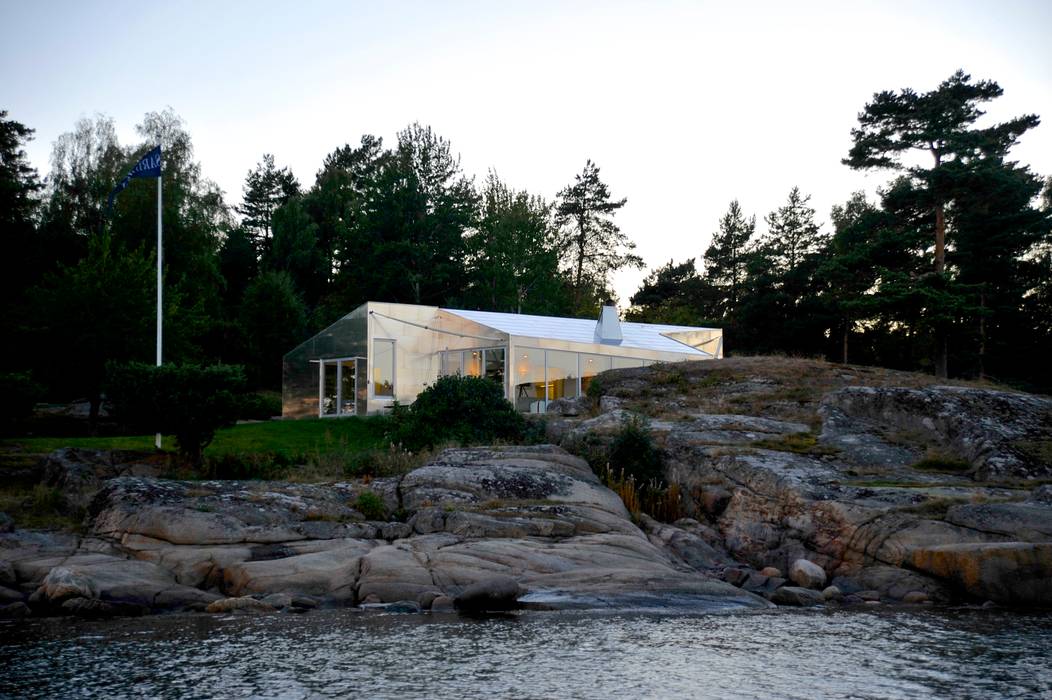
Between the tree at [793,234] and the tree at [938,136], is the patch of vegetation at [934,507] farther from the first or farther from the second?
the tree at [793,234]

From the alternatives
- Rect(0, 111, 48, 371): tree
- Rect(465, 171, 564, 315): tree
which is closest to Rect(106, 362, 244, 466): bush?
Rect(0, 111, 48, 371): tree

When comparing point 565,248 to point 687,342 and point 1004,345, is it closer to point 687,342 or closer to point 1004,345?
point 687,342

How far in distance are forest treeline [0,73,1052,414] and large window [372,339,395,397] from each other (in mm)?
6284

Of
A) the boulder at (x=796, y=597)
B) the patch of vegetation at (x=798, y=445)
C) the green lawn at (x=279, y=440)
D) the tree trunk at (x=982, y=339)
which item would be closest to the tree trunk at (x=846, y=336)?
the tree trunk at (x=982, y=339)

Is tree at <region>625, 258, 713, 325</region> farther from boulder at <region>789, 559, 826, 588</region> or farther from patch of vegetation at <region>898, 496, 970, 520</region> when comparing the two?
boulder at <region>789, 559, 826, 588</region>

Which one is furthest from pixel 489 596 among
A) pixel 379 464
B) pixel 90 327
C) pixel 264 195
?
pixel 264 195

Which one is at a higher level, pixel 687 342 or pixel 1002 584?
pixel 687 342

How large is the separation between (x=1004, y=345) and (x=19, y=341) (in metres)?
39.3

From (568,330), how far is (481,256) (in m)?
18.9

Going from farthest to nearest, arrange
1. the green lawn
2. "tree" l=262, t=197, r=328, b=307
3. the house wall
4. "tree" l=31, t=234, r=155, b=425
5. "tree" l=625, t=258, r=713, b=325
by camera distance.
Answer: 1. "tree" l=625, t=258, r=713, b=325
2. "tree" l=262, t=197, r=328, b=307
3. the house wall
4. "tree" l=31, t=234, r=155, b=425
5. the green lawn

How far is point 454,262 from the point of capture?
49469 millimetres

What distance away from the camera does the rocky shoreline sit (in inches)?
484

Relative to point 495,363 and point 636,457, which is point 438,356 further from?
point 636,457

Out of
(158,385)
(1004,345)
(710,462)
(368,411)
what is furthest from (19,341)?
(1004,345)
